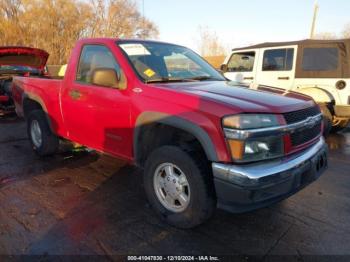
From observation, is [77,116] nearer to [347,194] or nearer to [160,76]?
[160,76]

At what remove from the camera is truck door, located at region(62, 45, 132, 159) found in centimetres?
359

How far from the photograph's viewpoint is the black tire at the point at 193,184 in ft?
9.54

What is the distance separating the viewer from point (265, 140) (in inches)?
108

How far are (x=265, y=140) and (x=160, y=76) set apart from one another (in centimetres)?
146

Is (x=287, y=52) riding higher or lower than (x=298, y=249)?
higher

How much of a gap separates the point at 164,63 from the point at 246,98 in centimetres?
131

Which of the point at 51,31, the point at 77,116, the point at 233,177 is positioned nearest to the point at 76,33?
the point at 51,31

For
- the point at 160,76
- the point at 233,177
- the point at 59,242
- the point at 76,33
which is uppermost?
the point at 76,33

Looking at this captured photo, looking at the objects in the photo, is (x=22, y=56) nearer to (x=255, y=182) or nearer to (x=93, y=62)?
(x=93, y=62)

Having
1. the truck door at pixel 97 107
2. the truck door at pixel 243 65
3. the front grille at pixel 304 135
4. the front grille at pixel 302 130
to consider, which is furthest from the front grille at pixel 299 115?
the truck door at pixel 243 65

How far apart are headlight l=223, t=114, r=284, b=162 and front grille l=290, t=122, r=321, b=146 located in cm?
23

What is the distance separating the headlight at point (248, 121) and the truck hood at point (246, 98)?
5 centimetres

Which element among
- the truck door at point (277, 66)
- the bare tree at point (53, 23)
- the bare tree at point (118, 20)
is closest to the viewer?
the truck door at point (277, 66)

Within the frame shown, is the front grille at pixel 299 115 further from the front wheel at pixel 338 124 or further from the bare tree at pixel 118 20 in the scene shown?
the bare tree at pixel 118 20
